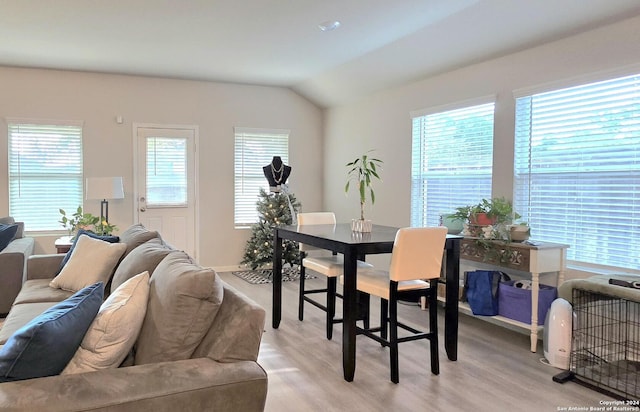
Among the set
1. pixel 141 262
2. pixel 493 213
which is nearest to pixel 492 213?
pixel 493 213

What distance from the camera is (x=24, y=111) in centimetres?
582

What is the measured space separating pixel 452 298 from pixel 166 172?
14.8 ft

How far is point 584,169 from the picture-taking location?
11.8ft

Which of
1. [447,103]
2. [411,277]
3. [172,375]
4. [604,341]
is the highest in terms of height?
[447,103]

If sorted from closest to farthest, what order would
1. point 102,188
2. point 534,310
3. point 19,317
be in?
point 19,317, point 534,310, point 102,188

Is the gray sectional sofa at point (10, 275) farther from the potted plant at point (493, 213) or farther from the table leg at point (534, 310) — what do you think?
the table leg at point (534, 310)

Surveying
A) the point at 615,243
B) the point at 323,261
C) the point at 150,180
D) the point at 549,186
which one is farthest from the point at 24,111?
the point at 615,243

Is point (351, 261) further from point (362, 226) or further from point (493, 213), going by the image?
point (493, 213)

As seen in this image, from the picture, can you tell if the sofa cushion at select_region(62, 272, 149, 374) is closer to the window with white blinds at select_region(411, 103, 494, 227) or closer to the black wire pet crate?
the black wire pet crate

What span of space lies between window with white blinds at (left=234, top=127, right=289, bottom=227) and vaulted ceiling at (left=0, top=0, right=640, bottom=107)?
1.12 m

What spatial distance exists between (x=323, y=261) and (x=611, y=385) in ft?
7.04

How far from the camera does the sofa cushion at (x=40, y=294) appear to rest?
10.5 feet

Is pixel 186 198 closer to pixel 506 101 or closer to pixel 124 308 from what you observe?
pixel 506 101

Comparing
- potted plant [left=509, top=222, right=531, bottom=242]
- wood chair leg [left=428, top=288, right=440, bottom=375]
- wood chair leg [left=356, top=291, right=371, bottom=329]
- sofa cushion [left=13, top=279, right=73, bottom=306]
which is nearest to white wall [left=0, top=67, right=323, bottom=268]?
sofa cushion [left=13, top=279, right=73, bottom=306]
